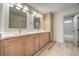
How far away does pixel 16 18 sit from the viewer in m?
1.80

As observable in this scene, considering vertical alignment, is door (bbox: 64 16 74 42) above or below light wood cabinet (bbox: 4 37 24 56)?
above

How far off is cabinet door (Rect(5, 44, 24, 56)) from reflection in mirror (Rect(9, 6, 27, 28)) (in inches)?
20.4

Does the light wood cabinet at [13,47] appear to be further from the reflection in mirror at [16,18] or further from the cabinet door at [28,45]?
the reflection in mirror at [16,18]

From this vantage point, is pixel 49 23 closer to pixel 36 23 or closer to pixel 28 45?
pixel 36 23

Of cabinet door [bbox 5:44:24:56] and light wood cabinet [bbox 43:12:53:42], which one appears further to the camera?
light wood cabinet [bbox 43:12:53:42]

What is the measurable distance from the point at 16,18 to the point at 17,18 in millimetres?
32

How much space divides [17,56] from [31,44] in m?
0.52

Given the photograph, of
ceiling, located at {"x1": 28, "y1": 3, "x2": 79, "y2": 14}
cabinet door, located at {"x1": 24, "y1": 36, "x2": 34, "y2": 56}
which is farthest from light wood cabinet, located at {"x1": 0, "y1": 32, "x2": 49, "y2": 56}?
ceiling, located at {"x1": 28, "y1": 3, "x2": 79, "y2": 14}

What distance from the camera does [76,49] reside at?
5.33 feet

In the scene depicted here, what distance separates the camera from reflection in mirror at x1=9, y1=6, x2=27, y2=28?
67.2 inches

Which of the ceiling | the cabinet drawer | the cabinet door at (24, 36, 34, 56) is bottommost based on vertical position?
the cabinet door at (24, 36, 34, 56)

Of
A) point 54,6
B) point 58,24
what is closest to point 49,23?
point 58,24

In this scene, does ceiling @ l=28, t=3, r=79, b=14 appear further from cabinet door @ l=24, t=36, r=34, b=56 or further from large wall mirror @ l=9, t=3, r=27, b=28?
cabinet door @ l=24, t=36, r=34, b=56

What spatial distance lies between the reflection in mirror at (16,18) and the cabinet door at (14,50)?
518mm
